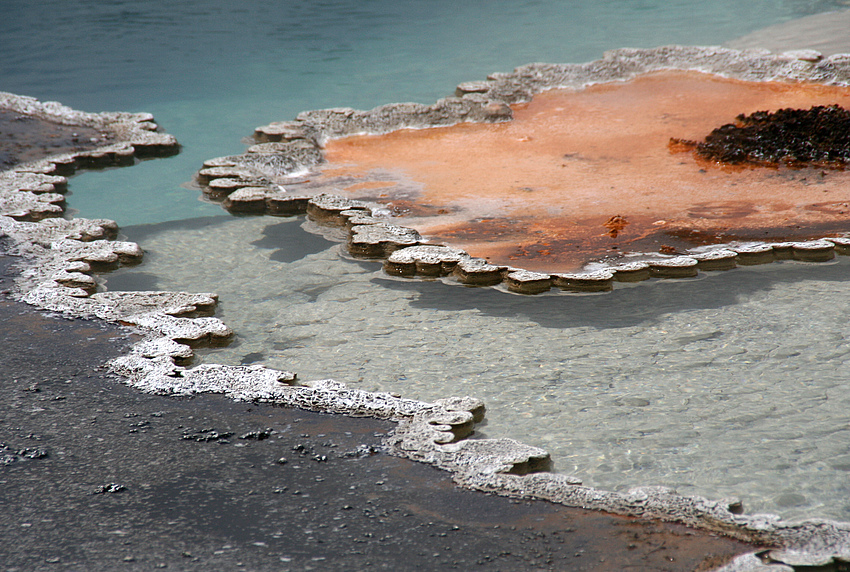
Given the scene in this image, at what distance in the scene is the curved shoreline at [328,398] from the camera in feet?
7.52

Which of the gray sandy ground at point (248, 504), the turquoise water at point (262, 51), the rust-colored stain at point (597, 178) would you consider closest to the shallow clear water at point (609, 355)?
the gray sandy ground at point (248, 504)

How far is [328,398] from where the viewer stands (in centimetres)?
307

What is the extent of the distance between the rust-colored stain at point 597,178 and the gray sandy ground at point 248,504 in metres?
2.05

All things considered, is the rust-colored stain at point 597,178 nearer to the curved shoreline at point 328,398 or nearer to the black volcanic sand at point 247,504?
the curved shoreline at point 328,398

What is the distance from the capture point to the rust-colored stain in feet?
15.5

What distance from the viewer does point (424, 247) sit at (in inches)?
177

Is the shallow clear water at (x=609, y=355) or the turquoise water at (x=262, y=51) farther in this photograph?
the turquoise water at (x=262, y=51)

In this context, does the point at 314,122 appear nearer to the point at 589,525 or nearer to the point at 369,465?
the point at 369,465

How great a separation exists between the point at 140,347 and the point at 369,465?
57.6 inches

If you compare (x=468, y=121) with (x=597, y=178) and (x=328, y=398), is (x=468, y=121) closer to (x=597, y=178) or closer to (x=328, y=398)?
(x=597, y=178)

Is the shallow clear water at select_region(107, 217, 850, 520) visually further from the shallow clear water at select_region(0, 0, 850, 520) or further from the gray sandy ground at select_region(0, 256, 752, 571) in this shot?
the gray sandy ground at select_region(0, 256, 752, 571)

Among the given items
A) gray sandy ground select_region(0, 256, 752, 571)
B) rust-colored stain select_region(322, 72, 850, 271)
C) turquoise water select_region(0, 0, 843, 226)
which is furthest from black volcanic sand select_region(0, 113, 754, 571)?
turquoise water select_region(0, 0, 843, 226)

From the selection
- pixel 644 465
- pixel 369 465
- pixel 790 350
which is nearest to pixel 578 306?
pixel 790 350

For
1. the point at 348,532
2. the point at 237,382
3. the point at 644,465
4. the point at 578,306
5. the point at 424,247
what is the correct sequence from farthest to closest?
the point at 424,247 → the point at 578,306 → the point at 237,382 → the point at 644,465 → the point at 348,532
